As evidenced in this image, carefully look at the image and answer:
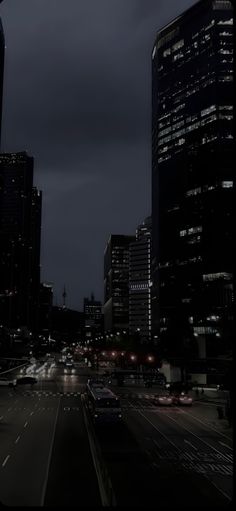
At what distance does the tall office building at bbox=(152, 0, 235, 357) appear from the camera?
495 ft

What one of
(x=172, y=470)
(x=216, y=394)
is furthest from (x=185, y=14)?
(x=172, y=470)

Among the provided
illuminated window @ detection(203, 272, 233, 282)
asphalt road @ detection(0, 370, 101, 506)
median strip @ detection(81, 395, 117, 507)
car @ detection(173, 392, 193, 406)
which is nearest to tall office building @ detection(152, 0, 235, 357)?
illuminated window @ detection(203, 272, 233, 282)

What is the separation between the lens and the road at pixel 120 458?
59.2 feet

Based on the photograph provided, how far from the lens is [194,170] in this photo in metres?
163

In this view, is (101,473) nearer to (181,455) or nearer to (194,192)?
(181,455)

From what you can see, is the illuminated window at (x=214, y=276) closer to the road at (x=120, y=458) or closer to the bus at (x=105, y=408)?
the road at (x=120, y=458)

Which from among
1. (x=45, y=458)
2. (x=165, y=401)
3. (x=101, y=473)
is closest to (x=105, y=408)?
(x=45, y=458)

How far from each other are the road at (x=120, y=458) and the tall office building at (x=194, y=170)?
92421mm

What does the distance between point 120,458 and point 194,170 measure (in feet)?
469

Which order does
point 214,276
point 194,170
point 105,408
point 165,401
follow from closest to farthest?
point 105,408
point 165,401
point 214,276
point 194,170

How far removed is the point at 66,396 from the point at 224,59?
441 feet

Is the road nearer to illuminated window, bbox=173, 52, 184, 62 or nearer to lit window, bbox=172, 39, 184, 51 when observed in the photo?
illuminated window, bbox=173, 52, 184, 62

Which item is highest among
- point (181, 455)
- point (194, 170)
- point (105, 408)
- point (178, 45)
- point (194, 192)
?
point (178, 45)

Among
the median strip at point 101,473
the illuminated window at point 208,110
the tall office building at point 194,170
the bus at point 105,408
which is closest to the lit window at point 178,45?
the tall office building at point 194,170
